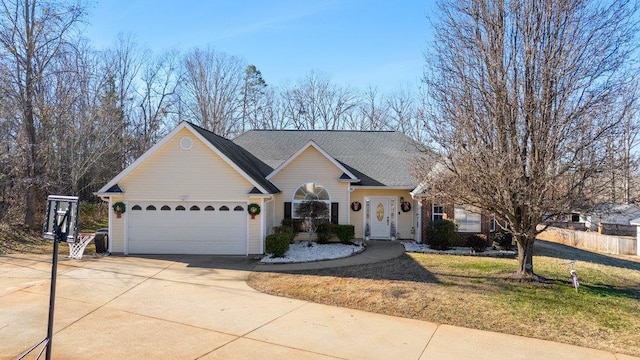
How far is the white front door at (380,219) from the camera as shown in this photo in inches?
772

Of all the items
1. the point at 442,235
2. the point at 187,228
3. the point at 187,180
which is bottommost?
the point at 442,235

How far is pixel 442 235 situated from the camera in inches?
664

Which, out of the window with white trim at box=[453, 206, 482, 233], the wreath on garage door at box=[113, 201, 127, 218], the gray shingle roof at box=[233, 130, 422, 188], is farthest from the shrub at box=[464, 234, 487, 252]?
the wreath on garage door at box=[113, 201, 127, 218]

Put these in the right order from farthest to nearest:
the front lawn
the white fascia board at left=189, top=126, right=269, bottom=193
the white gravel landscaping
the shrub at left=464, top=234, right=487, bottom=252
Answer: the shrub at left=464, top=234, right=487, bottom=252 < the white fascia board at left=189, top=126, right=269, bottom=193 < the white gravel landscaping < the front lawn

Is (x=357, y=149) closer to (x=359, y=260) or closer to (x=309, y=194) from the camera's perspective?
(x=309, y=194)

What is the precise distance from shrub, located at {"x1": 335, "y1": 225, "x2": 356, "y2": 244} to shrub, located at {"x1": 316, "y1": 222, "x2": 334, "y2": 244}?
0.31 meters

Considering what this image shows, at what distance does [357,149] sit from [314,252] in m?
8.34

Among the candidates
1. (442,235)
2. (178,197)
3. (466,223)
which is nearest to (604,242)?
(466,223)

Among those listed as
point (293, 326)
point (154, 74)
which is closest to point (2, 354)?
point (293, 326)

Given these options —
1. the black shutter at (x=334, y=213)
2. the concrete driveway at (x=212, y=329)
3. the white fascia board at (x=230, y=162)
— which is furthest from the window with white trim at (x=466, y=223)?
the concrete driveway at (x=212, y=329)

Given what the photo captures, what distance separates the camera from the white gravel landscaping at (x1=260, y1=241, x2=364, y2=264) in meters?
14.4

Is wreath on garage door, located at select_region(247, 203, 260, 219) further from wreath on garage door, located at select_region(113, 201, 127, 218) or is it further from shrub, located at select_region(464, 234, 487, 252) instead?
shrub, located at select_region(464, 234, 487, 252)

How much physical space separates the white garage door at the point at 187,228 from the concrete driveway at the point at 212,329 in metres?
4.45

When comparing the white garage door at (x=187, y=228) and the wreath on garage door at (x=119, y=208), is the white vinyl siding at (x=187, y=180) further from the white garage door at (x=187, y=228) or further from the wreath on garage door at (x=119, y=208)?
the wreath on garage door at (x=119, y=208)
